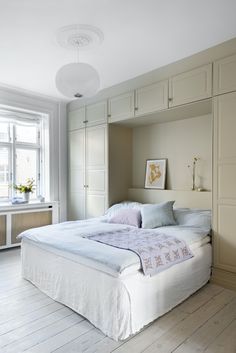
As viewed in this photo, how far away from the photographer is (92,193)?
169 inches

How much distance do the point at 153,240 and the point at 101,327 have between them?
85 cm

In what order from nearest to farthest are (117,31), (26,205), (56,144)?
(117,31)
(26,205)
(56,144)

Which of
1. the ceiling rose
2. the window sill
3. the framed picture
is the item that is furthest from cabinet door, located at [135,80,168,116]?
the window sill

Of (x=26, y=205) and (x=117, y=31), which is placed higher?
(x=117, y=31)

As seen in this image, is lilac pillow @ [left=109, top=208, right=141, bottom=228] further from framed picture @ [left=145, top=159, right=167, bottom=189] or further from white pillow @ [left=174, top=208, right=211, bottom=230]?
framed picture @ [left=145, top=159, right=167, bottom=189]

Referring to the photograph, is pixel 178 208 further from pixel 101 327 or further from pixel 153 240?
pixel 101 327

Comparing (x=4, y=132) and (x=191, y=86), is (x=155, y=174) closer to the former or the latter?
(x=191, y=86)

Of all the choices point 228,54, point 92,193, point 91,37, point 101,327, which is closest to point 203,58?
point 228,54

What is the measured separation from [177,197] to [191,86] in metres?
1.48

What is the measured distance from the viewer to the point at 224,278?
8.81ft

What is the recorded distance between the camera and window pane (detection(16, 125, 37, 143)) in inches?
174

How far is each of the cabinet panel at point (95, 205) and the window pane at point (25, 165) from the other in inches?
43.0

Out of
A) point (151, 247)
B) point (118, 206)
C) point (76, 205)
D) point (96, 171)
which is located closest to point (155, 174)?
point (118, 206)

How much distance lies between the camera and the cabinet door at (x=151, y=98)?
127 inches
